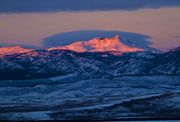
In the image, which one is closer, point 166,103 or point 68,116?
point 68,116

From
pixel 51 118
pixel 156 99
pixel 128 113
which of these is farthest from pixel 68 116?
pixel 156 99

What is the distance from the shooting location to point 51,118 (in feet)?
427

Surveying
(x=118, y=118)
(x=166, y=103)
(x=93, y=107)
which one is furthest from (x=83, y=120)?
(x=166, y=103)

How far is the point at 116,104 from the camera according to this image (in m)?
157

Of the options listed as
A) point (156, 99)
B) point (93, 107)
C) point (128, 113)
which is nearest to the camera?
point (128, 113)

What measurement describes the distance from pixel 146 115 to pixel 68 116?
1782 centimetres

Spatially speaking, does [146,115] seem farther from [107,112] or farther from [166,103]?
[166,103]

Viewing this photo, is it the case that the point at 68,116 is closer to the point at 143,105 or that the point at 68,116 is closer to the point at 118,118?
the point at 118,118

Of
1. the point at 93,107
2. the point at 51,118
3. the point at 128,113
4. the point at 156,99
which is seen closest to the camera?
the point at 51,118

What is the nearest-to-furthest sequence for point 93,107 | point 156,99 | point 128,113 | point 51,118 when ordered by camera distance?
1. point 51,118
2. point 128,113
3. point 93,107
4. point 156,99

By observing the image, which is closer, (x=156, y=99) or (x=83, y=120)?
(x=83, y=120)

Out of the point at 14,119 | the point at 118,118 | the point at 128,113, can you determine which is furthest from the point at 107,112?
the point at 14,119

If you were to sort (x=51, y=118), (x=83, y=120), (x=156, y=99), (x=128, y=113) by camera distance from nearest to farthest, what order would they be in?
(x=83, y=120) < (x=51, y=118) < (x=128, y=113) < (x=156, y=99)

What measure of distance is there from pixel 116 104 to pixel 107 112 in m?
16.0
